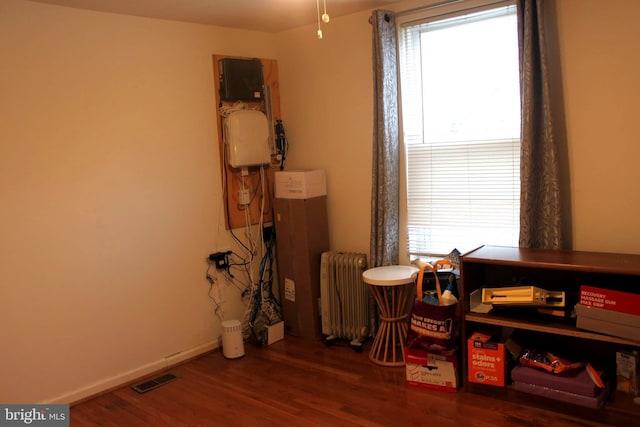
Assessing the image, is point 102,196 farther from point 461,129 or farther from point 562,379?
point 562,379

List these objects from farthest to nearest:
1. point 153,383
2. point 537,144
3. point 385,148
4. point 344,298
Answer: point 344,298
point 385,148
point 153,383
point 537,144

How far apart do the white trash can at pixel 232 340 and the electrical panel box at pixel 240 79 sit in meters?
1.67

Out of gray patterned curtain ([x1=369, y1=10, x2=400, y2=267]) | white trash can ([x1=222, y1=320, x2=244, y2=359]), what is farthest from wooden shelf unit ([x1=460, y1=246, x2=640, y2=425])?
white trash can ([x1=222, y1=320, x2=244, y2=359])

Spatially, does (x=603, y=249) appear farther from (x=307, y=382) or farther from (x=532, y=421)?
(x=307, y=382)

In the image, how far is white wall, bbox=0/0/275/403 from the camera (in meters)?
2.95

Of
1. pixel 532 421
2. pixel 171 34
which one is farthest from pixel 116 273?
pixel 532 421

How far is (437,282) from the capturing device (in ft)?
10.1

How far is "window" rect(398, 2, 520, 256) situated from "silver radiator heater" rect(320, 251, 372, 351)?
0.43 metres

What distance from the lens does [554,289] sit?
3027 mm

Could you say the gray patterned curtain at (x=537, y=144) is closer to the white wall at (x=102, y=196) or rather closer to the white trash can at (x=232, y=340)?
the white trash can at (x=232, y=340)

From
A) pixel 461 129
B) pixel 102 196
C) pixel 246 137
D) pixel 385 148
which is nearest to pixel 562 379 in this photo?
pixel 461 129

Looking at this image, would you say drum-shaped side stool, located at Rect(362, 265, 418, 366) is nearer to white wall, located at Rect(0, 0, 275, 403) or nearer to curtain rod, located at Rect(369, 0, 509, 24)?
white wall, located at Rect(0, 0, 275, 403)

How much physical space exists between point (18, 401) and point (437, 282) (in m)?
2.48

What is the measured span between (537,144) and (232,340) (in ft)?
7.82
